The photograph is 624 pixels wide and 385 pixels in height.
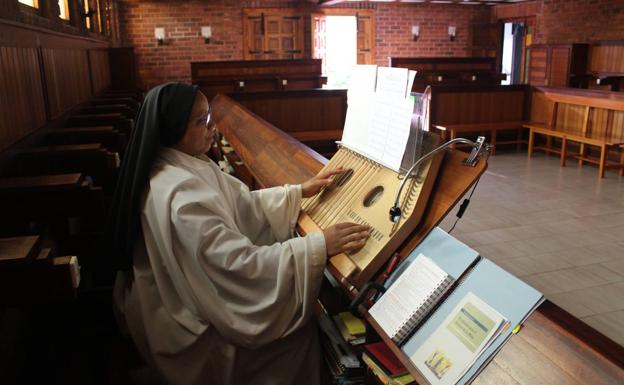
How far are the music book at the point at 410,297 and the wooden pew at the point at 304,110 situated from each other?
5.52m

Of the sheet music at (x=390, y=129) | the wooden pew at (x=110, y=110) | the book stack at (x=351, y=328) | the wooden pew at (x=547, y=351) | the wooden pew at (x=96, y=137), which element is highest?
the sheet music at (x=390, y=129)

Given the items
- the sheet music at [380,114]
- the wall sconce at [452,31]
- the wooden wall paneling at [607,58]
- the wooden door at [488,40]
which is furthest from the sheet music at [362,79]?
the wooden door at [488,40]

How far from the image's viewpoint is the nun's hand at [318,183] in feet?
6.16

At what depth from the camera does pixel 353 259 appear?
1443mm

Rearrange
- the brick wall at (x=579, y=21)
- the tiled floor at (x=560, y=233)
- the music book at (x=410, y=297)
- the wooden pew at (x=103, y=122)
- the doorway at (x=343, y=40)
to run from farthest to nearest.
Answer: the doorway at (x=343, y=40) → the brick wall at (x=579, y=21) → the wooden pew at (x=103, y=122) → the tiled floor at (x=560, y=233) → the music book at (x=410, y=297)

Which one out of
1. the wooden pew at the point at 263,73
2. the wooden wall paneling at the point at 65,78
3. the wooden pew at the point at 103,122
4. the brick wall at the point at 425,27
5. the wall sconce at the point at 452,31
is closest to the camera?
the wooden pew at the point at 103,122

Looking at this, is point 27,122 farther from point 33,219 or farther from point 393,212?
point 393,212

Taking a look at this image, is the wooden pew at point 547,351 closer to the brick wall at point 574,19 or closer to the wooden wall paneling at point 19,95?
the wooden wall paneling at point 19,95

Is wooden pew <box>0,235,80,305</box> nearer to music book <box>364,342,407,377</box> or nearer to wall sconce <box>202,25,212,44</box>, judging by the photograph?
music book <box>364,342,407,377</box>

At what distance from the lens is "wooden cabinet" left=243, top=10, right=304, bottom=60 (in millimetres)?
12016

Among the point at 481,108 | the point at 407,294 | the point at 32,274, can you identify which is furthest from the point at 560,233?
the point at 481,108

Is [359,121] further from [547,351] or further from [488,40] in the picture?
[488,40]

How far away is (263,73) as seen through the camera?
10109 mm

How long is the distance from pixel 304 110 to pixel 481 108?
2865 millimetres
